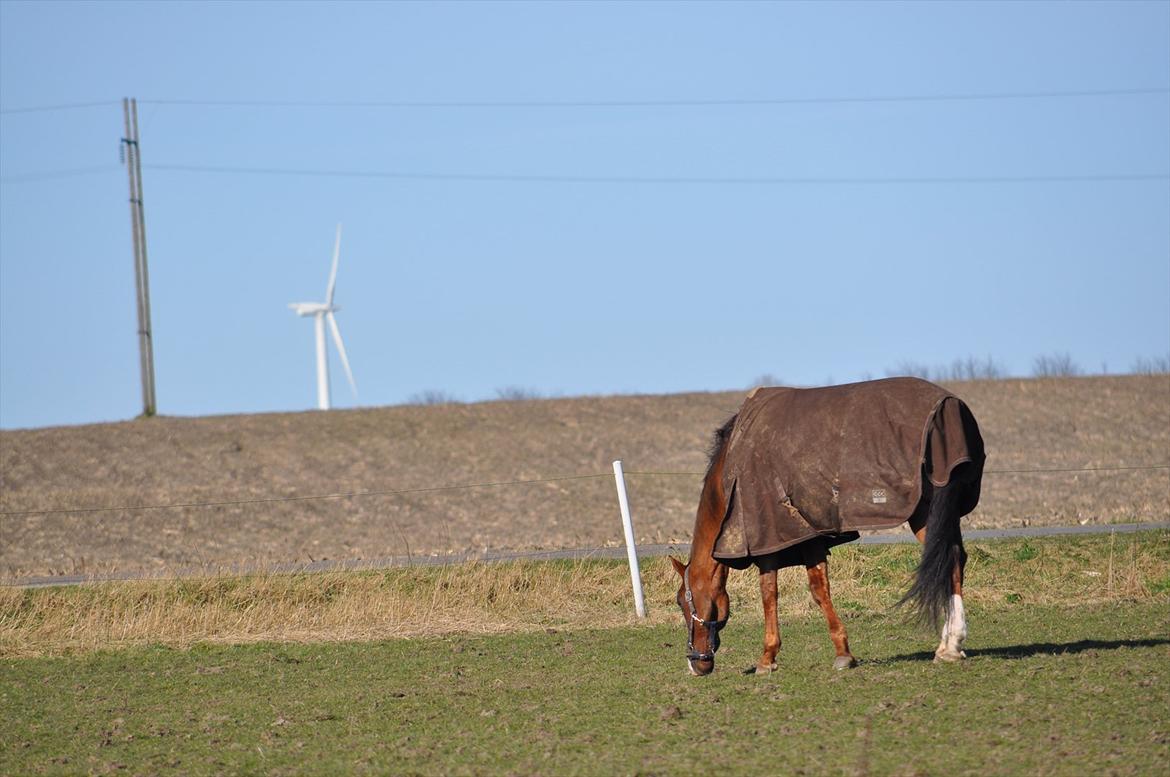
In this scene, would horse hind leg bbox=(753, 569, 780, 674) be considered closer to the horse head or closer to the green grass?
the green grass

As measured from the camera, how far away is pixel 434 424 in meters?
42.2

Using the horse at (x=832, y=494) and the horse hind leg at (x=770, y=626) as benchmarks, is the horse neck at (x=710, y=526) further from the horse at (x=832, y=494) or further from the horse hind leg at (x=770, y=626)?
the horse hind leg at (x=770, y=626)

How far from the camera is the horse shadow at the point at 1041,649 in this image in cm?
945

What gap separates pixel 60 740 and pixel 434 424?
3381 cm

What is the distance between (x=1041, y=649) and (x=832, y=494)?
214 cm

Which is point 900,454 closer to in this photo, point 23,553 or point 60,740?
point 60,740

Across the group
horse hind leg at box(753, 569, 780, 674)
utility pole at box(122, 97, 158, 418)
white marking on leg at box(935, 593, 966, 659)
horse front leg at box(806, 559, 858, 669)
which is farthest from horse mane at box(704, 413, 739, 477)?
utility pole at box(122, 97, 158, 418)

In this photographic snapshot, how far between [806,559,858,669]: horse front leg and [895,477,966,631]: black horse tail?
626 millimetres

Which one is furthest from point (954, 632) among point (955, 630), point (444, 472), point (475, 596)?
point (444, 472)

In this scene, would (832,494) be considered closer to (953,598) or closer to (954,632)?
(953,598)

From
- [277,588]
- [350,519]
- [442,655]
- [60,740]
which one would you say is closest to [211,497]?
[350,519]

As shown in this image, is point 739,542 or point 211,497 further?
point 211,497

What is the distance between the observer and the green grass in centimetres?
688

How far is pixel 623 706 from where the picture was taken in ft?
27.8
